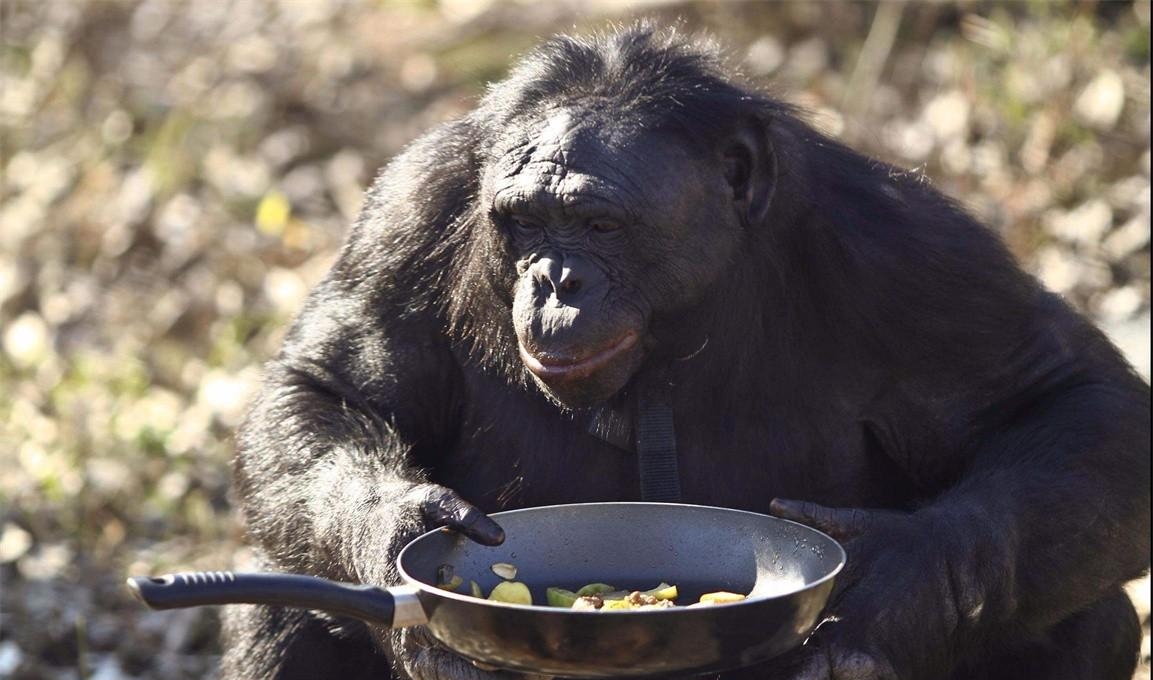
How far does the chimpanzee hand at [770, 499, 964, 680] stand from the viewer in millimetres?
5215

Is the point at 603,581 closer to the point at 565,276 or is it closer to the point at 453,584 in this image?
the point at 453,584

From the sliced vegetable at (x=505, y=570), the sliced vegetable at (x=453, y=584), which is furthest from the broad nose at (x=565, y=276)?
the sliced vegetable at (x=453, y=584)

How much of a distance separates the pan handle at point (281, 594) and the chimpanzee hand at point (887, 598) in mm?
1479

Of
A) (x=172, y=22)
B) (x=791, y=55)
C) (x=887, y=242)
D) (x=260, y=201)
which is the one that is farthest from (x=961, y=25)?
(x=172, y=22)

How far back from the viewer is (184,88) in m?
14.2

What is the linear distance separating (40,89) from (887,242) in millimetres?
10827

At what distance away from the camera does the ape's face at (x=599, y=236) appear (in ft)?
16.8

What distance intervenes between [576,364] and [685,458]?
106 cm

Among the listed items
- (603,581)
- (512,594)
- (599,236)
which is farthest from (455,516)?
(599,236)

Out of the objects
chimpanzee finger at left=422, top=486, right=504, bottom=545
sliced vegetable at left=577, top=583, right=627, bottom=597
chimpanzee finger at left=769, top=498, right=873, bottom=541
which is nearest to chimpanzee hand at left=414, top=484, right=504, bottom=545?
chimpanzee finger at left=422, top=486, right=504, bottom=545

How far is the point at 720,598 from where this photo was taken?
4547mm

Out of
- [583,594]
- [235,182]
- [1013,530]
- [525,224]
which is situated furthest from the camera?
[235,182]

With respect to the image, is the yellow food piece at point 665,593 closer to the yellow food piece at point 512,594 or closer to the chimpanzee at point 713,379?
the yellow food piece at point 512,594

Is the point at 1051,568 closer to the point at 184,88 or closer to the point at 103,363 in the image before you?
the point at 103,363
